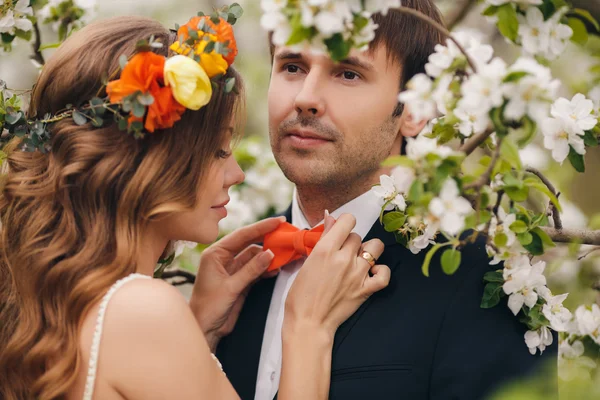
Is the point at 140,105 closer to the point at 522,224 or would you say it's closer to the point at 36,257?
the point at 36,257

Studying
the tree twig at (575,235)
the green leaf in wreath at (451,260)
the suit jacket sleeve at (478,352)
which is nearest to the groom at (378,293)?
the suit jacket sleeve at (478,352)

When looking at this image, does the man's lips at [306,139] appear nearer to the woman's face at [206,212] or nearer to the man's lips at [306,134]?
the man's lips at [306,134]

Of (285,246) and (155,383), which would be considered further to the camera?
(285,246)

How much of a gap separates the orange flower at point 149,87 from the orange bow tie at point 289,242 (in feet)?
2.42

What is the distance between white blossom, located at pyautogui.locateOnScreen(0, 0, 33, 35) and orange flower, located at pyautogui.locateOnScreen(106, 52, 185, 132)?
0.81 m

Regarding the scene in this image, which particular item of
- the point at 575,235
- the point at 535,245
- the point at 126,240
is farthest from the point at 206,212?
the point at 575,235

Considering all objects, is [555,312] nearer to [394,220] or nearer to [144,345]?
[394,220]

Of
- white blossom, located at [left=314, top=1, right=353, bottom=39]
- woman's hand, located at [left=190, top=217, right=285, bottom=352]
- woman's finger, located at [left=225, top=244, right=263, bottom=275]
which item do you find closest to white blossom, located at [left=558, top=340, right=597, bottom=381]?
woman's hand, located at [left=190, top=217, right=285, bottom=352]

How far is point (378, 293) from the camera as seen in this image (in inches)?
93.0

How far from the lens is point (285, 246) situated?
261 centimetres

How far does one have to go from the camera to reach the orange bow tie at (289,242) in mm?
2527

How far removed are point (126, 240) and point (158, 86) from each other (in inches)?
16.9

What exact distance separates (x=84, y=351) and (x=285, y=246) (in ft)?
2.95

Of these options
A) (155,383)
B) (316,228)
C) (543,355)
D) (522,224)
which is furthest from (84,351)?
(543,355)
